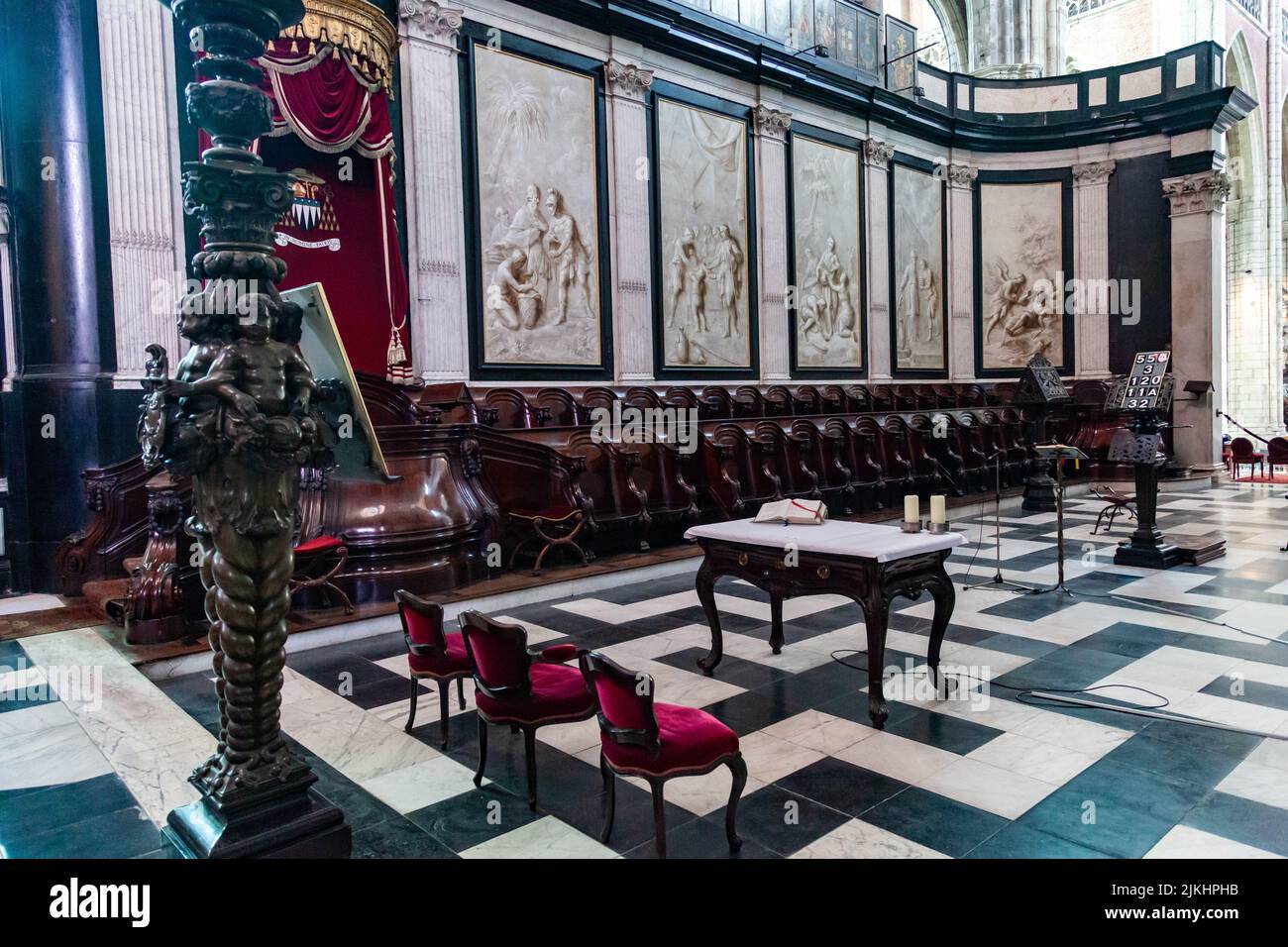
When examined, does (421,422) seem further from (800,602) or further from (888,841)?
(888,841)

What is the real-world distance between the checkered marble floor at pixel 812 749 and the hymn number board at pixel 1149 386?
2411 mm

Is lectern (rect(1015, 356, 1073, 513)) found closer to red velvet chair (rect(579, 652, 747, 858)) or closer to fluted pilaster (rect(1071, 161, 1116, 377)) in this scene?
fluted pilaster (rect(1071, 161, 1116, 377))

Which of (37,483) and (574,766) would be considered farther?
(37,483)

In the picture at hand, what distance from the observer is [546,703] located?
10.3 ft

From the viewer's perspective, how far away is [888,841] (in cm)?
275

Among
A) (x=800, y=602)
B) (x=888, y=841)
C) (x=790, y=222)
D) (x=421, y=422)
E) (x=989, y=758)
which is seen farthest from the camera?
(x=790, y=222)

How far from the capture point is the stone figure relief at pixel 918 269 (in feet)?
50.0

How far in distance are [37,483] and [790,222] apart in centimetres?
1029

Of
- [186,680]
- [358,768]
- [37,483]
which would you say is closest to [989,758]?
[358,768]

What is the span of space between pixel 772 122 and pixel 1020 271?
22.4 feet

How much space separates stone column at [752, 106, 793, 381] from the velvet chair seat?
393 inches

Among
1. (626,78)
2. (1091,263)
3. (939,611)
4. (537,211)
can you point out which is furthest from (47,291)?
(1091,263)

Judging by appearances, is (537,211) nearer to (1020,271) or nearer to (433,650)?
(433,650)

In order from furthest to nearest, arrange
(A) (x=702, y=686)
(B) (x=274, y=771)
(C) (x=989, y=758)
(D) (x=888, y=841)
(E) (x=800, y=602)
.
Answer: (E) (x=800, y=602)
(A) (x=702, y=686)
(C) (x=989, y=758)
(D) (x=888, y=841)
(B) (x=274, y=771)
